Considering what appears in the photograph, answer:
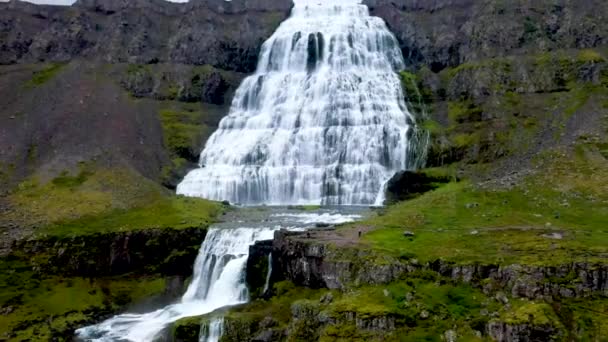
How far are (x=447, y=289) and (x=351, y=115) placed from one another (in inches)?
1616

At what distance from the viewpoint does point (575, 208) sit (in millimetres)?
45062

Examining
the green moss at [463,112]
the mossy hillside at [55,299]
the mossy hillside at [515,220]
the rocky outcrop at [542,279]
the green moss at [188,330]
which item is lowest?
the mossy hillside at [55,299]

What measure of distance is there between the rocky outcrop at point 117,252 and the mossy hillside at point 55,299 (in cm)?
83

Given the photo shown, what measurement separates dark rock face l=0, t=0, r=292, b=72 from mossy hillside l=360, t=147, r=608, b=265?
162ft

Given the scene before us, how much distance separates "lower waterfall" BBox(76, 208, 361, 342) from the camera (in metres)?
40.0

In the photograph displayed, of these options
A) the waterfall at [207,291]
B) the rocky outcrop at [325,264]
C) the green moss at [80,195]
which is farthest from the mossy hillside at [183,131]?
the rocky outcrop at [325,264]

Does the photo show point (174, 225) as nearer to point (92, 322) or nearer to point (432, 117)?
point (92, 322)

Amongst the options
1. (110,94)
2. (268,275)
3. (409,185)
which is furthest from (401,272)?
(110,94)

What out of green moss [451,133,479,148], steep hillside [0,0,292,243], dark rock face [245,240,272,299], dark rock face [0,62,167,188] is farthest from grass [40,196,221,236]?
green moss [451,133,479,148]

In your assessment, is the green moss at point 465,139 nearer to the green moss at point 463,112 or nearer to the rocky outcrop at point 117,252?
the green moss at point 463,112

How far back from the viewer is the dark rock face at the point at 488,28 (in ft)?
265

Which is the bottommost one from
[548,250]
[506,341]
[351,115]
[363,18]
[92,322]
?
[92,322]

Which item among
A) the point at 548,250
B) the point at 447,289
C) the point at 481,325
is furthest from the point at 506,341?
the point at 548,250

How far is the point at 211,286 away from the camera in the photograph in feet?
142
